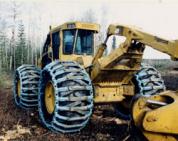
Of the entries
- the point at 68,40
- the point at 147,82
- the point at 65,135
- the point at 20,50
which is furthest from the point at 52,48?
the point at 20,50

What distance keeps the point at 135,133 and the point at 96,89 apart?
263 cm

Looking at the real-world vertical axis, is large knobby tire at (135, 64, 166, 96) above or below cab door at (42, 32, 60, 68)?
below

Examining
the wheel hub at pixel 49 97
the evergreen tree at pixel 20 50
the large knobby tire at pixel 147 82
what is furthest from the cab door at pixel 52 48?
the evergreen tree at pixel 20 50

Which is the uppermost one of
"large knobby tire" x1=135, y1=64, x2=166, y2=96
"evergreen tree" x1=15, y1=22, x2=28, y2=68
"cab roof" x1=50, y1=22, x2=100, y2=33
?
"cab roof" x1=50, y1=22, x2=100, y2=33

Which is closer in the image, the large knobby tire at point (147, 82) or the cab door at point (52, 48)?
the large knobby tire at point (147, 82)

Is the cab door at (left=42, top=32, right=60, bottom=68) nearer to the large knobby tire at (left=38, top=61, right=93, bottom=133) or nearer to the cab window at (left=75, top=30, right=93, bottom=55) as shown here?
the cab window at (left=75, top=30, right=93, bottom=55)

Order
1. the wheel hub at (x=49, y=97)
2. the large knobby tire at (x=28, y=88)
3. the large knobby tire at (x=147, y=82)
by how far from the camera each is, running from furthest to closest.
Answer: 1. the large knobby tire at (x=28, y=88)
2. the large knobby tire at (x=147, y=82)
3. the wheel hub at (x=49, y=97)

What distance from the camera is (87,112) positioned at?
8047mm

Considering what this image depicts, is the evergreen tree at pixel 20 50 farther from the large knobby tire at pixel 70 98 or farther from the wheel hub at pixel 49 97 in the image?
the large knobby tire at pixel 70 98

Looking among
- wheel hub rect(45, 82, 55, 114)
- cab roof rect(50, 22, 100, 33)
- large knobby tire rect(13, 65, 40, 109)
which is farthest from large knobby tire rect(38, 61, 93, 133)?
large knobby tire rect(13, 65, 40, 109)

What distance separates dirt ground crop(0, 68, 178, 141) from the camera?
26.0 feet

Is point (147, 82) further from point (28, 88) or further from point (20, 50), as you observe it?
point (20, 50)

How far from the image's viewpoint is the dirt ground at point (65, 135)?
7.93 metres

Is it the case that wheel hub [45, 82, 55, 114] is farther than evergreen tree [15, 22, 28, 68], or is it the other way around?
evergreen tree [15, 22, 28, 68]
